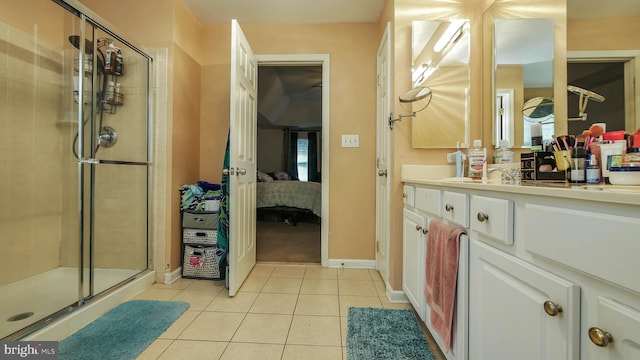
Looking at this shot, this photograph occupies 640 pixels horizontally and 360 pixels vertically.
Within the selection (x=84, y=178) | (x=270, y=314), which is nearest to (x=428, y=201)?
(x=270, y=314)

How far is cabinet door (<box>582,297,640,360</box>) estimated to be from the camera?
1.44ft

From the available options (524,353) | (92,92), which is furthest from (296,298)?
(92,92)

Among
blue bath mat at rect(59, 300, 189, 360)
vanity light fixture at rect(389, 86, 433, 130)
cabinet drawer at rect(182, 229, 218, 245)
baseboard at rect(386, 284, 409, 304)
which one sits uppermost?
vanity light fixture at rect(389, 86, 433, 130)

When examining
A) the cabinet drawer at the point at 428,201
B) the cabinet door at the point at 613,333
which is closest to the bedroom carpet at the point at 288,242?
the cabinet drawer at the point at 428,201

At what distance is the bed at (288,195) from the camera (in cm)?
423

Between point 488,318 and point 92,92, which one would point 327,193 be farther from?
point 92,92

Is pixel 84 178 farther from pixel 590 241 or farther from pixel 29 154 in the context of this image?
pixel 590 241

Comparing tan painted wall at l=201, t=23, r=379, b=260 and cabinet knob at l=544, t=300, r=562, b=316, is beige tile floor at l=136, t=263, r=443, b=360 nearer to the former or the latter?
tan painted wall at l=201, t=23, r=379, b=260

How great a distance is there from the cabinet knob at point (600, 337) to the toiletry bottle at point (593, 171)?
62 centimetres

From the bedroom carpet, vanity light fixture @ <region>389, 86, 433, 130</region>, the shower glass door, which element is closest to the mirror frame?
vanity light fixture @ <region>389, 86, 433, 130</region>

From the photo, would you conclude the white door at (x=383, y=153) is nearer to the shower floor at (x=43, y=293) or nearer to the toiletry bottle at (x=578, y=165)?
the toiletry bottle at (x=578, y=165)

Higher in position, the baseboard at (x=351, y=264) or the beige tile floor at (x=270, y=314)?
the baseboard at (x=351, y=264)

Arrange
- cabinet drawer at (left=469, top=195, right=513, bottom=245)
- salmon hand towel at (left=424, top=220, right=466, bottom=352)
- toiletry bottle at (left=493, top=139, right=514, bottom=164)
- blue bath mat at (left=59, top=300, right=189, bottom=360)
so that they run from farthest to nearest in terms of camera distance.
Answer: toiletry bottle at (left=493, top=139, right=514, bottom=164) < blue bath mat at (left=59, top=300, right=189, bottom=360) < salmon hand towel at (left=424, top=220, right=466, bottom=352) < cabinet drawer at (left=469, top=195, right=513, bottom=245)

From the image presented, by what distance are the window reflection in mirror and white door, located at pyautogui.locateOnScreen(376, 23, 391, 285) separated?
0.68 metres
